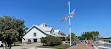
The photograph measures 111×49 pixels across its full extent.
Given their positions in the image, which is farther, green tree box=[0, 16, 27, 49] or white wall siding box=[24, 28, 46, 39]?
white wall siding box=[24, 28, 46, 39]

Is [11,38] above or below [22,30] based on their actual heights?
below

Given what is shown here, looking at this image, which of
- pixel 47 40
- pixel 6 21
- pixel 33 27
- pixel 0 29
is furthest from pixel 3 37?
pixel 33 27

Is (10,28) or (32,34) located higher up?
(10,28)

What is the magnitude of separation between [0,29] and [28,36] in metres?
30.1

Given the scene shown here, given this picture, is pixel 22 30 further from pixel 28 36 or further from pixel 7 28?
pixel 28 36

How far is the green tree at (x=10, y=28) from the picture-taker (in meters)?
11.5

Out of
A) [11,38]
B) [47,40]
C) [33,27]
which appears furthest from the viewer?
[33,27]

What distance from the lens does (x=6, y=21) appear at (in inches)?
476

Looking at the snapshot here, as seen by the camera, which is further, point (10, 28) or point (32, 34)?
point (32, 34)

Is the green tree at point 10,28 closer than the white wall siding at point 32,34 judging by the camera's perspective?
Yes

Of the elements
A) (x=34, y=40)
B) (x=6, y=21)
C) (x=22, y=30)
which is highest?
(x=6, y=21)

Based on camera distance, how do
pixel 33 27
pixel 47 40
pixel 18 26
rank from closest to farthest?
1. pixel 18 26
2. pixel 47 40
3. pixel 33 27

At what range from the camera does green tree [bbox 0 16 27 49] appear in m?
11.5

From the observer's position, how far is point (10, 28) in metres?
12.1
